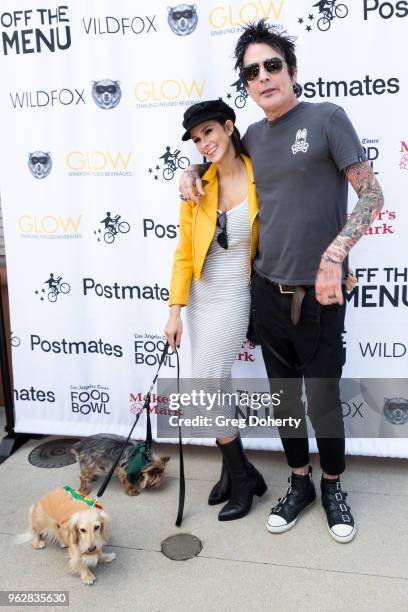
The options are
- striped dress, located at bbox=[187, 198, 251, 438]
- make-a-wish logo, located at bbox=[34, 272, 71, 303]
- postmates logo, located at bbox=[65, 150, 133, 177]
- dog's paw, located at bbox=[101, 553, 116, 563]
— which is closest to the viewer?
dog's paw, located at bbox=[101, 553, 116, 563]

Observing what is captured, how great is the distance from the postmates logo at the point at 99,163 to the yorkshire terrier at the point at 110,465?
1540mm

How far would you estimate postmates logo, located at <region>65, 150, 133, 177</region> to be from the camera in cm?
323

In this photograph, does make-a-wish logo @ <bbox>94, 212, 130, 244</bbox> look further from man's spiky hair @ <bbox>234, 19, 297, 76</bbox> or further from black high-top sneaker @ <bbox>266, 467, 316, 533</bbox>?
black high-top sneaker @ <bbox>266, 467, 316, 533</bbox>

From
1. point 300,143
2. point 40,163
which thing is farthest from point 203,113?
point 40,163

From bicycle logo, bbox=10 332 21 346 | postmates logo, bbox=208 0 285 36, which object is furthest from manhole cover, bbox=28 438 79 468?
postmates logo, bbox=208 0 285 36

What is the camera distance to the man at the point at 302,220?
2197 mm

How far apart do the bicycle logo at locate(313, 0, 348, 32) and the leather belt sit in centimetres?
141

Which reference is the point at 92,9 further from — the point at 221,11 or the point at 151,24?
the point at 221,11

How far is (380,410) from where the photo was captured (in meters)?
3.33

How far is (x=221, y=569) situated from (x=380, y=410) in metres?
1.38

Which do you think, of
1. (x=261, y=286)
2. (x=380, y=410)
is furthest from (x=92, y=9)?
(x=380, y=410)

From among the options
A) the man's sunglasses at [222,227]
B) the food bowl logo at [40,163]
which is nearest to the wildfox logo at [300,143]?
the man's sunglasses at [222,227]

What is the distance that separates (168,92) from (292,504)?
7.36 ft

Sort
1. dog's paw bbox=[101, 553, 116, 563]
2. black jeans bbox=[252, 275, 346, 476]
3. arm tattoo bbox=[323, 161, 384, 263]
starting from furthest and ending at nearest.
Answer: dog's paw bbox=[101, 553, 116, 563]
black jeans bbox=[252, 275, 346, 476]
arm tattoo bbox=[323, 161, 384, 263]
